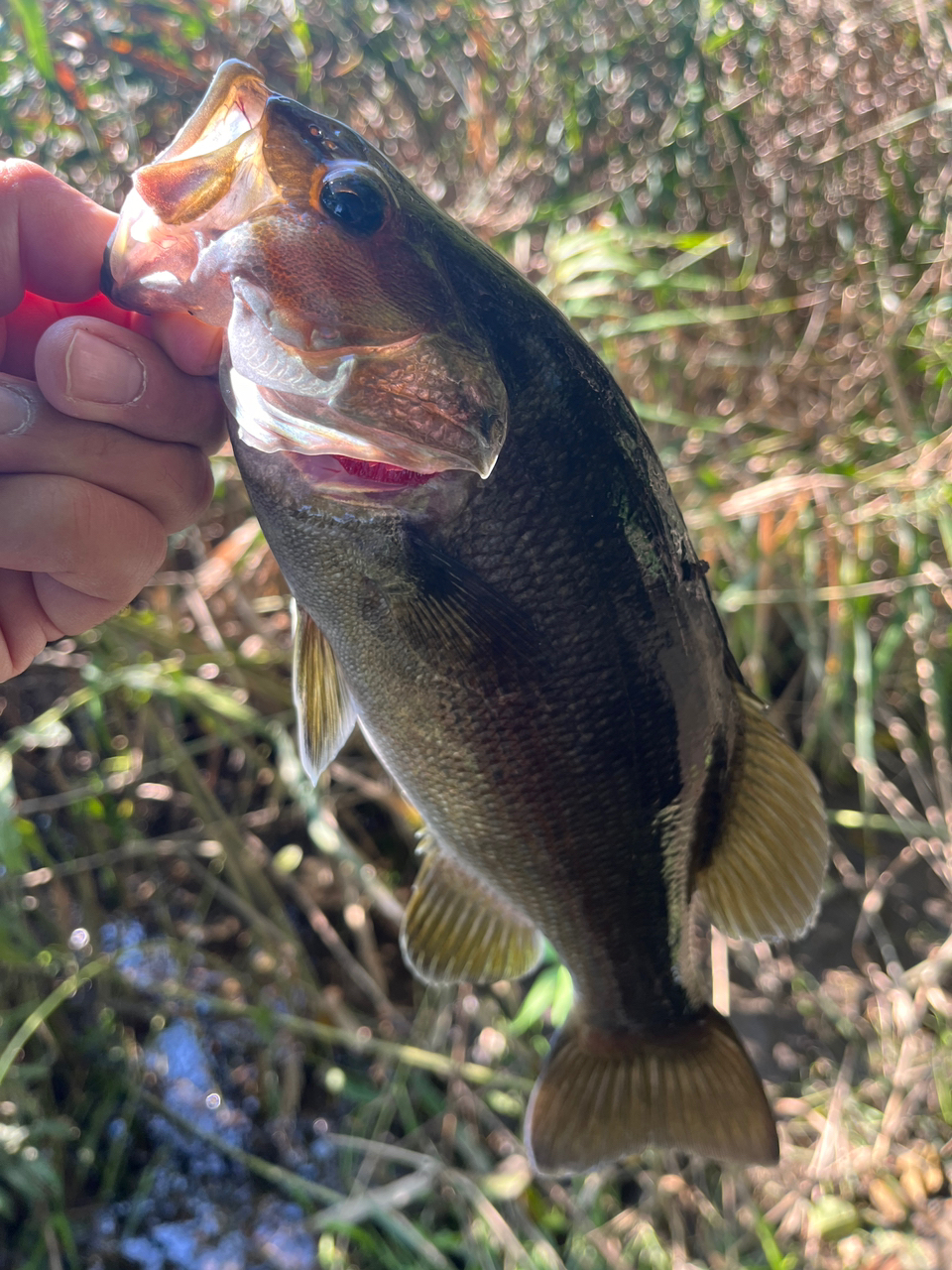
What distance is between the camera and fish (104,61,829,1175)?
73 centimetres

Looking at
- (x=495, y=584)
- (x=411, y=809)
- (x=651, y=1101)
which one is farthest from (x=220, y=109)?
(x=411, y=809)

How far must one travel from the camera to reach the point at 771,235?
246 cm

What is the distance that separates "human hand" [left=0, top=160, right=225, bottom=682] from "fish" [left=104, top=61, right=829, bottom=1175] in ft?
0.24

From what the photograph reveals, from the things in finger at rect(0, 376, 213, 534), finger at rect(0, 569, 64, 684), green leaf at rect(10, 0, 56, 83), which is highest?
green leaf at rect(10, 0, 56, 83)

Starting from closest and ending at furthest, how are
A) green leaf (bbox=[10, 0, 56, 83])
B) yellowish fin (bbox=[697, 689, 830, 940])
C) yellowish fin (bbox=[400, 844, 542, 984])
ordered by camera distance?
yellowish fin (bbox=[697, 689, 830, 940]), yellowish fin (bbox=[400, 844, 542, 984]), green leaf (bbox=[10, 0, 56, 83])

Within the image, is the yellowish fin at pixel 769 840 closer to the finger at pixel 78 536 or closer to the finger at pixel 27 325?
the finger at pixel 78 536

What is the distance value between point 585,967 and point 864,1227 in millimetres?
1424

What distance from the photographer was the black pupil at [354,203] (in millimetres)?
→ 746

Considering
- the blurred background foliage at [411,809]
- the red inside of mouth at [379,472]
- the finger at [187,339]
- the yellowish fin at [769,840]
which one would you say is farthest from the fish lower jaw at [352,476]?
the blurred background foliage at [411,809]

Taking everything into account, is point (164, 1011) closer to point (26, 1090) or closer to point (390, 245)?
point (26, 1090)

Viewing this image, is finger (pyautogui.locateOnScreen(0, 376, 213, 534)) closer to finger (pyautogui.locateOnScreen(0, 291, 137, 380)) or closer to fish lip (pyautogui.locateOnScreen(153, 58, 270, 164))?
finger (pyautogui.locateOnScreen(0, 291, 137, 380))

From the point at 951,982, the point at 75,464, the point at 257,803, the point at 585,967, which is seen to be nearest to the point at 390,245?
the point at 75,464

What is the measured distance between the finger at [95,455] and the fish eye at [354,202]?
1.01ft

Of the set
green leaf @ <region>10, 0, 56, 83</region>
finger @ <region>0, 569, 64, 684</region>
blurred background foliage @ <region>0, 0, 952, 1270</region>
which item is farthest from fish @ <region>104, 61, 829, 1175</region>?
green leaf @ <region>10, 0, 56, 83</region>
